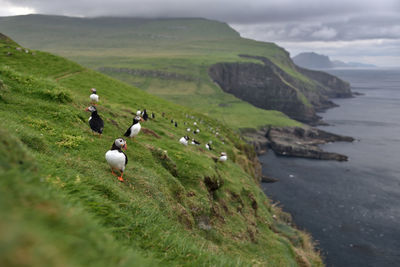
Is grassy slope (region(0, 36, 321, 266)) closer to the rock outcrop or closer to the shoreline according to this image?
the rock outcrop

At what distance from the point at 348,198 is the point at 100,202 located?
8106cm

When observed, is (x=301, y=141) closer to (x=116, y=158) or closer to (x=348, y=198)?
(x=348, y=198)

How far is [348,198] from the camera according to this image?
71.6m

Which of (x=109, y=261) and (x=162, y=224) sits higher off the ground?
(x=109, y=261)

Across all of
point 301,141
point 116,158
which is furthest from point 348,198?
point 116,158

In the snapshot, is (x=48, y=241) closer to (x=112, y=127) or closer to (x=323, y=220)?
(x=112, y=127)

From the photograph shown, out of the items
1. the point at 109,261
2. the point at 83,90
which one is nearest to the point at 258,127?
the point at 83,90

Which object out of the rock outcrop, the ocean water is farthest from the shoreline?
the ocean water

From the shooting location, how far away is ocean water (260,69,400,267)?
2007 inches

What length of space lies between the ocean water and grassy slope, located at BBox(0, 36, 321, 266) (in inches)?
1072

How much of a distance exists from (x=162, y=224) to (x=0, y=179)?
17.7 ft

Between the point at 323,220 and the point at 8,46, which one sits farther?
the point at 323,220

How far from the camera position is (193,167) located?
70.3 feet

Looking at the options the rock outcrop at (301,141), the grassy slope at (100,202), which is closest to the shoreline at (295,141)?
the rock outcrop at (301,141)
